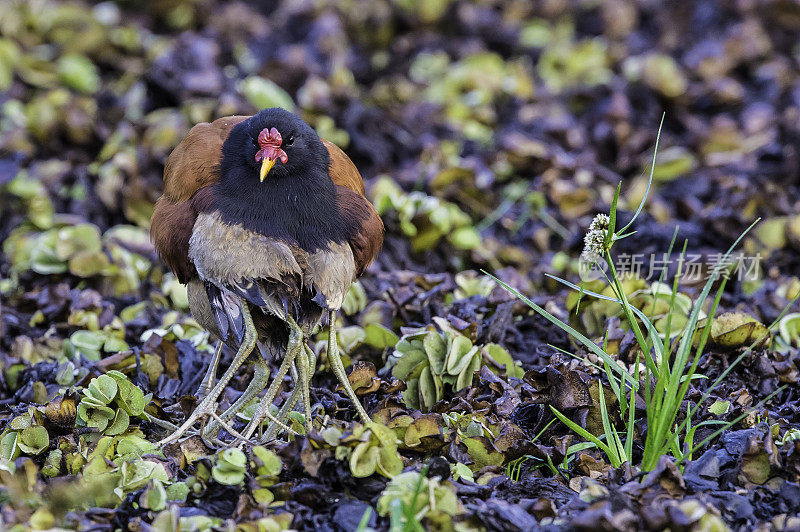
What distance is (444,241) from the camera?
4.61 metres

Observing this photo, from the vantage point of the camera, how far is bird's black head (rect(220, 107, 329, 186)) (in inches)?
115

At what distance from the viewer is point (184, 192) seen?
10.1 ft

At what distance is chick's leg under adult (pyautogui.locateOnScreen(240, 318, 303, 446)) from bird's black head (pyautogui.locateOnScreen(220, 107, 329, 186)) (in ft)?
1.65

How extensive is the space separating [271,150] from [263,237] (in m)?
0.29

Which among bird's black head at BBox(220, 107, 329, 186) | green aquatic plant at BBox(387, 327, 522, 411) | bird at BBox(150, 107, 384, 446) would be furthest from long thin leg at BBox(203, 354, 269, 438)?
bird's black head at BBox(220, 107, 329, 186)

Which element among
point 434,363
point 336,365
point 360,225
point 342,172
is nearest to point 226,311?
point 336,365

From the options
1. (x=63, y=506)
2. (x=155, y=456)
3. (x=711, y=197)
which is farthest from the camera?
(x=711, y=197)

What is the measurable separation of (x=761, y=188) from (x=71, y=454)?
373 centimetres

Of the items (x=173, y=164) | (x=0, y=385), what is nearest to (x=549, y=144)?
(x=173, y=164)

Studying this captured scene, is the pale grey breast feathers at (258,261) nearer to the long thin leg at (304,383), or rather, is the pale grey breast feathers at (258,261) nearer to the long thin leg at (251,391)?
the long thin leg at (304,383)

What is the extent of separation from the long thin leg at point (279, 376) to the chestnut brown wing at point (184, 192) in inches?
16.8

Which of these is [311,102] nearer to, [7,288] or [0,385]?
[7,288]

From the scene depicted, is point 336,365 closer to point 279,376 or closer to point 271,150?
point 279,376

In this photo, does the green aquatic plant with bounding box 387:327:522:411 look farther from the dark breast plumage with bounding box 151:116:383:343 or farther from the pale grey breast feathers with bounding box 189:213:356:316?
the pale grey breast feathers with bounding box 189:213:356:316
